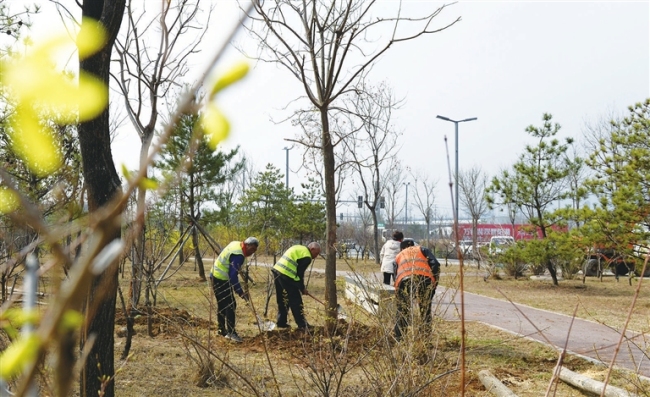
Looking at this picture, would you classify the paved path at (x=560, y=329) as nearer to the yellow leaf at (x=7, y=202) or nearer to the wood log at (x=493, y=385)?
the wood log at (x=493, y=385)

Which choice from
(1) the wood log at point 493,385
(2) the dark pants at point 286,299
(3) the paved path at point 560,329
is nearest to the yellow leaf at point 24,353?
(1) the wood log at point 493,385

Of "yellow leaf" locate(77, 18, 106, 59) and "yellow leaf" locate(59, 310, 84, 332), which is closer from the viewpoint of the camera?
"yellow leaf" locate(59, 310, 84, 332)

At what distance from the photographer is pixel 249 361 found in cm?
679

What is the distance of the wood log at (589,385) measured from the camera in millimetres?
4988

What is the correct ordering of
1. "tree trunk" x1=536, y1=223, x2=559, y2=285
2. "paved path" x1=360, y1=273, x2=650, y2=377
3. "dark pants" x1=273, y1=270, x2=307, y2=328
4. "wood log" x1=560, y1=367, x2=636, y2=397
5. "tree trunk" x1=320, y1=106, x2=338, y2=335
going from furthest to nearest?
"tree trunk" x1=536, y1=223, x2=559, y2=285 < "dark pants" x1=273, y1=270, x2=307, y2=328 < "tree trunk" x1=320, y1=106, x2=338, y2=335 < "paved path" x1=360, y1=273, x2=650, y2=377 < "wood log" x1=560, y1=367, x2=636, y2=397

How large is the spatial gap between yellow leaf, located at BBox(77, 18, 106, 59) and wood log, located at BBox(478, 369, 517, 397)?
204 inches

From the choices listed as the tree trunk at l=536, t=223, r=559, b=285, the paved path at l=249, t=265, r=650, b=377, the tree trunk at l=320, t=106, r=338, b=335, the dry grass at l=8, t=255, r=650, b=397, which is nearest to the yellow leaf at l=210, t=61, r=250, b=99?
the dry grass at l=8, t=255, r=650, b=397

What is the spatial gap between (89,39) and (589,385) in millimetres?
5856

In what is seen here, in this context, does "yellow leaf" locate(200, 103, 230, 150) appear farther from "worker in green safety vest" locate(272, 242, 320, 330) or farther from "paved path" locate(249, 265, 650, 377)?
"worker in green safety vest" locate(272, 242, 320, 330)

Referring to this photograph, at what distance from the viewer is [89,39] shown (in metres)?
0.61

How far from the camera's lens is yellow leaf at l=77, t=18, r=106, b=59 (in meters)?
0.61

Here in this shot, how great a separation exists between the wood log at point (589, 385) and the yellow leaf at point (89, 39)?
5.20m

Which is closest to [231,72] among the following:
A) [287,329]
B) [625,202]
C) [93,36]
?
[93,36]

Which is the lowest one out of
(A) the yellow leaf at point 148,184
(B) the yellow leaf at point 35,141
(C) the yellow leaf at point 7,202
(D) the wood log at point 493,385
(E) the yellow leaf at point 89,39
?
(D) the wood log at point 493,385
